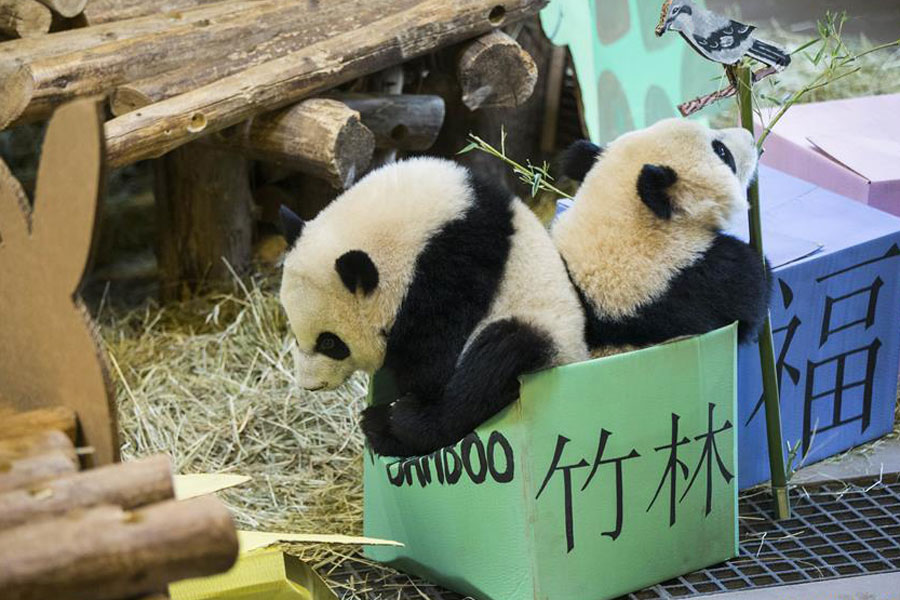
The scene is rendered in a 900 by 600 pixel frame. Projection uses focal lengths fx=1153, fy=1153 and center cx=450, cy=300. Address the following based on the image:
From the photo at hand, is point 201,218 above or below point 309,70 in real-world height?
below

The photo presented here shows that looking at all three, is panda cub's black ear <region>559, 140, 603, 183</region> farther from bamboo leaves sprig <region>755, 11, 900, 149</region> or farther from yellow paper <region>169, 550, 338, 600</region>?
yellow paper <region>169, 550, 338, 600</region>

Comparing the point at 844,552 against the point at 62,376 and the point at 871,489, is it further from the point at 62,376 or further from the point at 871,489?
the point at 62,376

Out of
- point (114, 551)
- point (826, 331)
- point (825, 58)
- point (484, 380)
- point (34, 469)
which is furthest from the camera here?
point (826, 331)

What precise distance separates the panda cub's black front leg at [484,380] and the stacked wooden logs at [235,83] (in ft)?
3.03

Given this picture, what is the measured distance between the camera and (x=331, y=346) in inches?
78.4

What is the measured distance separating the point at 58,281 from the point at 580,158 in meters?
1.15

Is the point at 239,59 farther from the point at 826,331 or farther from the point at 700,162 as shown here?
the point at 826,331

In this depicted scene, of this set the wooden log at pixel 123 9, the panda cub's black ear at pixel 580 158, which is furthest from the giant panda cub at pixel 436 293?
the wooden log at pixel 123 9

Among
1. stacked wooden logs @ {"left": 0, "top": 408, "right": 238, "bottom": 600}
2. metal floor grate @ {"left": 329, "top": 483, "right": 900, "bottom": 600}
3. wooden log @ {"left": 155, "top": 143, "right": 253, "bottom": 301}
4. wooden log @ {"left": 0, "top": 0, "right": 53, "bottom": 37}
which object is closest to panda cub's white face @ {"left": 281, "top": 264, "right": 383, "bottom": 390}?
metal floor grate @ {"left": 329, "top": 483, "right": 900, "bottom": 600}

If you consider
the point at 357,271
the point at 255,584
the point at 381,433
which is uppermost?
the point at 357,271

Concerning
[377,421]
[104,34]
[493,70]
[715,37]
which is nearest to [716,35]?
[715,37]

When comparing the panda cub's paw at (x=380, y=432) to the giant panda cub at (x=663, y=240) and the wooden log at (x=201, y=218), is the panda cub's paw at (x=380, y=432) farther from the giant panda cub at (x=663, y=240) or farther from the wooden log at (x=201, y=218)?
the wooden log at (x=201, y=218)

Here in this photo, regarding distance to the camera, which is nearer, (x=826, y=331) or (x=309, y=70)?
(x=826, y=331)

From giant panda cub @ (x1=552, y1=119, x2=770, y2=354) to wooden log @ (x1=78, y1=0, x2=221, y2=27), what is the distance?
Result: 1.54m
